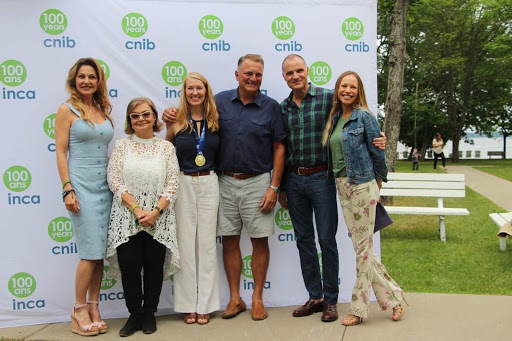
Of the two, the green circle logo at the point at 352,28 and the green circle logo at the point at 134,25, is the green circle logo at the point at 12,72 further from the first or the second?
the green circle logo at the point at 352,28

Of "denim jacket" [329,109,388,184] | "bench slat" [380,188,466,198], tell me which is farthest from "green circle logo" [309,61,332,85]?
"bench slat" [380,188,466,198]

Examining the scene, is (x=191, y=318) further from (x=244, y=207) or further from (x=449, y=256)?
(x=449, y=256)

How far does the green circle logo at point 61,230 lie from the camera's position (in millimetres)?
4398

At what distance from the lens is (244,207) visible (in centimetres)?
416

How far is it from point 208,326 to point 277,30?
271cm

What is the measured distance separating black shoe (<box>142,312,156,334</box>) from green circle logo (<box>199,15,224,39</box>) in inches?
98.2

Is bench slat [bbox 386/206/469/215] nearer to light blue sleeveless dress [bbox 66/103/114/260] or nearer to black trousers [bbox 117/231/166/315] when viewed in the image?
black trousers [bbox 117/231/166/315]

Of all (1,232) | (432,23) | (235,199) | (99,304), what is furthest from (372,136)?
(432,23)

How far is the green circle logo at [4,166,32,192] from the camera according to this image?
431 centimetres

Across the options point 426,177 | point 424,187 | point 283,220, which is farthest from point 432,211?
point 283,220

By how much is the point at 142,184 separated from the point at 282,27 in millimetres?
1983

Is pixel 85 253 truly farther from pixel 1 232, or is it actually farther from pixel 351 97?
pixel 351 97

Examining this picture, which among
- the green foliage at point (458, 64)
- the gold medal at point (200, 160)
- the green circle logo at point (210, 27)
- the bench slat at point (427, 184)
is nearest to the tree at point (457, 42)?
the green foliage at point (458, 64)

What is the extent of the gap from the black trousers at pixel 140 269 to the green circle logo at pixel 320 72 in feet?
6.90
